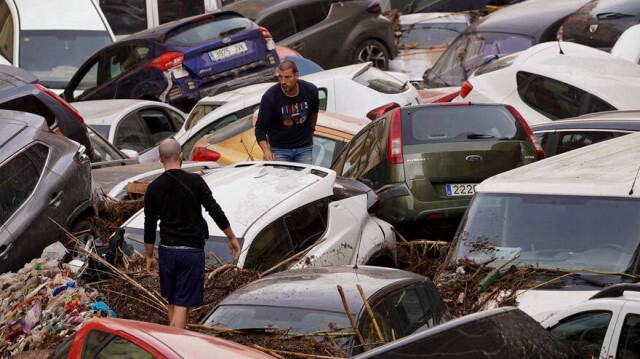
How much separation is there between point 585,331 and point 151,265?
3416 mm

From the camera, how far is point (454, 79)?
19.5 m

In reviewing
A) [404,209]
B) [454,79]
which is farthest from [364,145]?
[454,79]

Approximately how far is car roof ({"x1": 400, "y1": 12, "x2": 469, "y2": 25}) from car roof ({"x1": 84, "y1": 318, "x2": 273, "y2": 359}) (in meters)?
18.1

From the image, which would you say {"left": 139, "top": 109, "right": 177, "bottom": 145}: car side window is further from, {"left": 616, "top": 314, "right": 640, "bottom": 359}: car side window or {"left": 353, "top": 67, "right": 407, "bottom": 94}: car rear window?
{"left": 616, "top": 314, "right": 640, "bottom": 359}: car side window

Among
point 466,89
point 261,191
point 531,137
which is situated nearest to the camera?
point 261,191

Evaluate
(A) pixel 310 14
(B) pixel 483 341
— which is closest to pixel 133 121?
(A) pixel 310 14

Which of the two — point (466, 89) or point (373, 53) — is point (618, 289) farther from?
point (373, 53)

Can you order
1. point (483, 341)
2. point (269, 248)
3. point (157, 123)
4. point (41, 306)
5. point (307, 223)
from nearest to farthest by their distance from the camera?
point (483, 341)
point (41, 306)
point (269, 248)
point (307, 223)
point (157, 123)

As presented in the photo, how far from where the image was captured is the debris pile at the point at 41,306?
8.66 metres

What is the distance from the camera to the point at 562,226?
8617 mm

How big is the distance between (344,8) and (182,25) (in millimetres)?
4607

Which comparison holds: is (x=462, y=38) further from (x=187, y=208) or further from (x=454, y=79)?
(x=187, y=208)

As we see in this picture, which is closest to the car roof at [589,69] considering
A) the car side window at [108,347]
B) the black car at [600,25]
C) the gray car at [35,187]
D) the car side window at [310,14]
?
the black car at [600,25]

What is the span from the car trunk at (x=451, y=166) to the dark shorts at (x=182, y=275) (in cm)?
349
